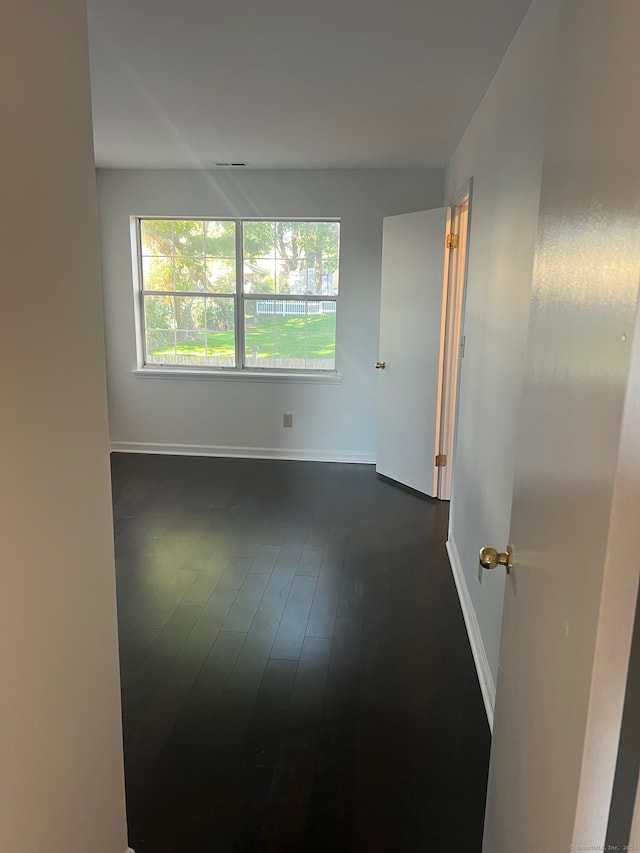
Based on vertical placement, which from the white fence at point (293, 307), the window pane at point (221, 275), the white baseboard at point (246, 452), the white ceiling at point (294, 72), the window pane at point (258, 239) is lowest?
the white baseboard at point (246, 452)

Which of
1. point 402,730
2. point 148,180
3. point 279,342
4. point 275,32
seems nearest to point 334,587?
point 402,730

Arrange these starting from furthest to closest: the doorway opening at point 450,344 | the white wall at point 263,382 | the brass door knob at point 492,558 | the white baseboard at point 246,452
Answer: the white baseboard at point 246,452 < the white wall at point 263,382 < the doorway opening at point 450,344 < the brass door knob at point 492,558

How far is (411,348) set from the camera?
4.45m

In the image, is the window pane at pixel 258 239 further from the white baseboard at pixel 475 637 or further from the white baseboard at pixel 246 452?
the white baseboard at pixel 475 637

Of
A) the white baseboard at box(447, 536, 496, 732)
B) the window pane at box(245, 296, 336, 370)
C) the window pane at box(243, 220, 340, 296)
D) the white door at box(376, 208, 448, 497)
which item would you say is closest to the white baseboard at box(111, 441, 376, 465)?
the white door at box(376, 208, 448, 497)

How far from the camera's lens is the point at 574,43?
946 mm

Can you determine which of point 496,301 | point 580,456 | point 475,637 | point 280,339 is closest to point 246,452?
point 280,339

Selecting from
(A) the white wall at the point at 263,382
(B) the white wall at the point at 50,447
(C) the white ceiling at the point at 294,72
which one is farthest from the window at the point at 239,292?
(B) the white wall at the point at 50,447

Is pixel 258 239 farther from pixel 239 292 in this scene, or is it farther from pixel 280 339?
pixel 280 339

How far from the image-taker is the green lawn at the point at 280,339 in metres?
5.18

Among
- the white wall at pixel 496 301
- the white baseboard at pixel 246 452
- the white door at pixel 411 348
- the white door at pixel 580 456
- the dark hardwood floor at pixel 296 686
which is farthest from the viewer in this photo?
the white baseboard at pixel 246 452

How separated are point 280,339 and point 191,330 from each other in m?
0.79

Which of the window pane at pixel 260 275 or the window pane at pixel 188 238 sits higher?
the window pane at pixel 188 238

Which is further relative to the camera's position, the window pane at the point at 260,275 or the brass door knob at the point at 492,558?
the window pane at the point at 260,275
